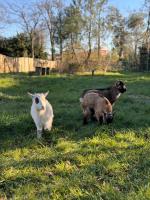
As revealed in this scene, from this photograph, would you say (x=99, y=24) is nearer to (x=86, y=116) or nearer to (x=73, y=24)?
(x=73, y=24)

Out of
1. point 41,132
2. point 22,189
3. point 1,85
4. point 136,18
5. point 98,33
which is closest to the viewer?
point 22,189

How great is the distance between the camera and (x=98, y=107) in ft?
30.2

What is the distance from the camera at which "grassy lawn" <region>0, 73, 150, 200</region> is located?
199 inches

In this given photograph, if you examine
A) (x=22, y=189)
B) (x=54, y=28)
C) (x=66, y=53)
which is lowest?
(x=22, y=189)

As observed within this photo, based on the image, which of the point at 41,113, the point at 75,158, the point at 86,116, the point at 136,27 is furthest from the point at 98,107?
the point at 136,27

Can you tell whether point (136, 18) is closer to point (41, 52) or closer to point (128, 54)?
point (128, 54)

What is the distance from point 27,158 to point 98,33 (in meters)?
43.3

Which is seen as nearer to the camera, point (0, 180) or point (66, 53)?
point (0, 180)

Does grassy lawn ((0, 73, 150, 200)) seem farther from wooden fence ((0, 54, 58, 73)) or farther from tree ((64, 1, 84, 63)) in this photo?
tree ((64, 1, 84, 63))

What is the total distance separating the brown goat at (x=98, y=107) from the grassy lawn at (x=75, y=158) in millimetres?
220

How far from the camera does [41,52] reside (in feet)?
168

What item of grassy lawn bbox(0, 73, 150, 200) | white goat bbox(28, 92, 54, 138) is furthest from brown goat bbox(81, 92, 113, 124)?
white goat bbox(28, 92, 54, 138)

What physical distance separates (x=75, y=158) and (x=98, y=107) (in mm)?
2862

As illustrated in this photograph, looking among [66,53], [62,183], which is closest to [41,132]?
[62,183]
